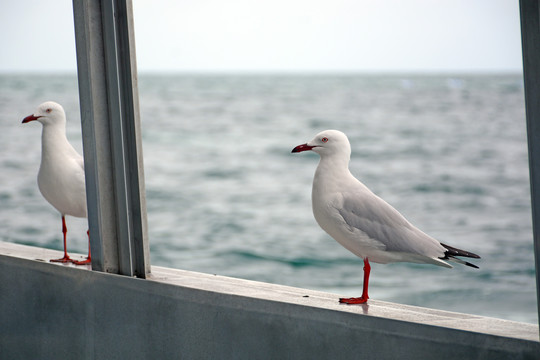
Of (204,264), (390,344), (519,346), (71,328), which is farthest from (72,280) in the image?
(204,264)

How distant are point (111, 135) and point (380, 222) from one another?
0.99 m

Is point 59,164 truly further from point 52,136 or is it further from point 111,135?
point 111,135

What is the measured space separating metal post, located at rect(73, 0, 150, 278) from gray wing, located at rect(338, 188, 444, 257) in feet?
2.61

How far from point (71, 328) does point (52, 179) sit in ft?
1.73

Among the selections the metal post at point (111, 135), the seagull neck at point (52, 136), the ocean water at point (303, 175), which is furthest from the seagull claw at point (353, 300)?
the ocean water at point (303, 175)

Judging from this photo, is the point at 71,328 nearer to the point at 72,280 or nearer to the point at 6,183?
the point at 72,280

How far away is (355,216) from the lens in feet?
6.00

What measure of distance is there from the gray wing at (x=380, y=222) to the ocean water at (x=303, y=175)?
12.4 ft

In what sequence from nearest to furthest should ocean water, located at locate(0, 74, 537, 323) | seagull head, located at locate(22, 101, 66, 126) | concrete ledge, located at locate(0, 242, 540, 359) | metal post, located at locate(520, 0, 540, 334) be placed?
metal post, located at locate(520, 0, 540, 334) < concrete ledge, located at locate(0, 242, 540, 359) < seagull head, located at locate(22, 101, 66, 126) < ocean water, located at locate(0, 74, 537, 323)

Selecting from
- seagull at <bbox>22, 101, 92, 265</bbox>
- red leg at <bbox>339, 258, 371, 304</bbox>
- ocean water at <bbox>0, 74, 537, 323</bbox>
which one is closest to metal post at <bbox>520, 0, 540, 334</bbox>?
red leg at <bbox>339, 258, 371, 304</bbox>

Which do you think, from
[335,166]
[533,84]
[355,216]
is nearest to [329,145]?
[335,166]

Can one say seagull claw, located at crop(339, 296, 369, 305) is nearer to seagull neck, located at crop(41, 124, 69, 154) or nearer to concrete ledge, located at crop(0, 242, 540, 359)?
concrete ledge, located at crop(0, 242, 540, 359)

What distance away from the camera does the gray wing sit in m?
1.78

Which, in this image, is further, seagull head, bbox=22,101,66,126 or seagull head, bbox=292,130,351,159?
seagull head, bbox=22,101,66,126
